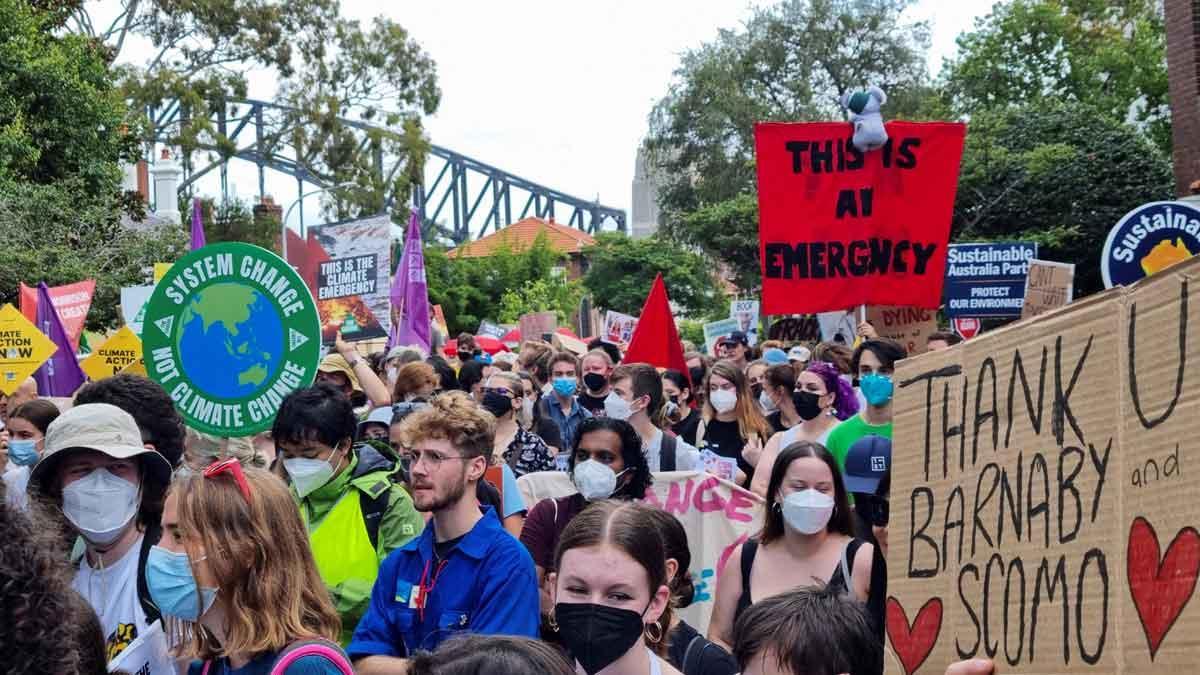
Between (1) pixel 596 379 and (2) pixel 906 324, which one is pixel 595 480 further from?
(2) pixel 906 324

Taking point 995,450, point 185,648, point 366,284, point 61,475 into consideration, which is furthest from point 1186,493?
point 366,284

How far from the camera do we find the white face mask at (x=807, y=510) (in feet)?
15.9

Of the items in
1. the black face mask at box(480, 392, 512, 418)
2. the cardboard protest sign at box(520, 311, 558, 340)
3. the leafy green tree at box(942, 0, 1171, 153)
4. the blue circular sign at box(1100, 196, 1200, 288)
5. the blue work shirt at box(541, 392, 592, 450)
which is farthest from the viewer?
the leafy green tree at box(942, 0, 1171, 153)

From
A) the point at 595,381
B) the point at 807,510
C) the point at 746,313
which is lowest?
the point at 807,510

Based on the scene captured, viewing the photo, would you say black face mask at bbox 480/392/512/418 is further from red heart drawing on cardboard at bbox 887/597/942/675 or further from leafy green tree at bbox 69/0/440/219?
leafy green tree at bbox 69/0/440/219

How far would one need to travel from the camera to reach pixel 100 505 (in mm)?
4191

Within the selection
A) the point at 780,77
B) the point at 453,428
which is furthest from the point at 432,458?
the point at 780,77

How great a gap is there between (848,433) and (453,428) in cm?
270

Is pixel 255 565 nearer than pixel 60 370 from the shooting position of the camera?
Yes

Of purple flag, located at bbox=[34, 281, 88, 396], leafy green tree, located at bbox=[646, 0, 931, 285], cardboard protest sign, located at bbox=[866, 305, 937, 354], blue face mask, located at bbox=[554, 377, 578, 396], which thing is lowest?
blue face mask, located at bbox=[554, 377, 578, 396]

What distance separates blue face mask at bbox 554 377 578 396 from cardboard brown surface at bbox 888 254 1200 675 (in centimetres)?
690

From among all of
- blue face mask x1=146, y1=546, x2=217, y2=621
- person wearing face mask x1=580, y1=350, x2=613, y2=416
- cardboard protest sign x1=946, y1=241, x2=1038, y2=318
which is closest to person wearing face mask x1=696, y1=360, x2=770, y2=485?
person wearing face mask x1=580, y1=350, x2=613, y2=416

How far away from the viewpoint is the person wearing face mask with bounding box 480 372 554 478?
305 inches

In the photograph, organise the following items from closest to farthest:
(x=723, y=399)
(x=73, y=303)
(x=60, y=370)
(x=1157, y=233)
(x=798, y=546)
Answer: (x=798, y=546) < (x=1157, y=233) < (x=723, y=399) < (x=60, y=370) < (x=73, y=303)
